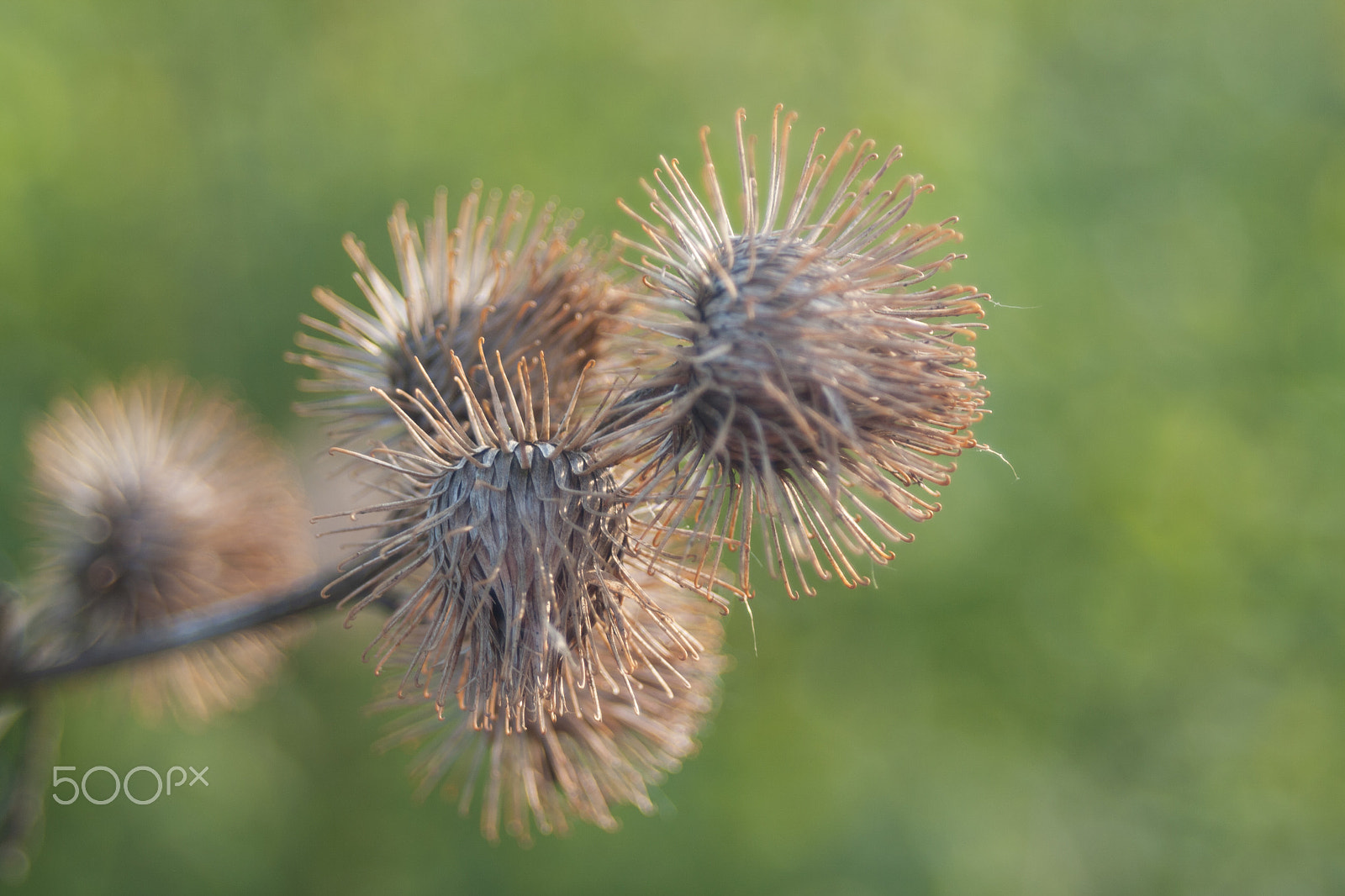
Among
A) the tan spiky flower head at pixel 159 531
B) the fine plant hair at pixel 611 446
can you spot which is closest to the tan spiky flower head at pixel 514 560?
the fine plant hair at pixel 611 446

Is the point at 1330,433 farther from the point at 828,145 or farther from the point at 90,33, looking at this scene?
the point at 90,33

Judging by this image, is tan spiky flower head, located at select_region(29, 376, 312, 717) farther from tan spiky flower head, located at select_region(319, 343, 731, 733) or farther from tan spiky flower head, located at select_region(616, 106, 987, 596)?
tan spiky flower head, located at select_region(616, 106, 987, 596)

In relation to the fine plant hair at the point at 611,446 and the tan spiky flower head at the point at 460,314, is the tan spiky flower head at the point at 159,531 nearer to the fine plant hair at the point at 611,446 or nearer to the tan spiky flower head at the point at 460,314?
the fine plant hair at the point at 611,446

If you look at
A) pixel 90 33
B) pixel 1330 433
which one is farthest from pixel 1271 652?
pixel 90 33

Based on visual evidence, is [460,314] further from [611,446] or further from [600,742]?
[600,742]

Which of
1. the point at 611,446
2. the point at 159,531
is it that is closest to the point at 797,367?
the point at 611,446

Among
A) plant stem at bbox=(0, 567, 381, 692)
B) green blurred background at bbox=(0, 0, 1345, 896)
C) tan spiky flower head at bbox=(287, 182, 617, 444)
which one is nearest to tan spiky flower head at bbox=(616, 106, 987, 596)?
tan spiky flower head at bbox=(287, 182, 617, 444)
